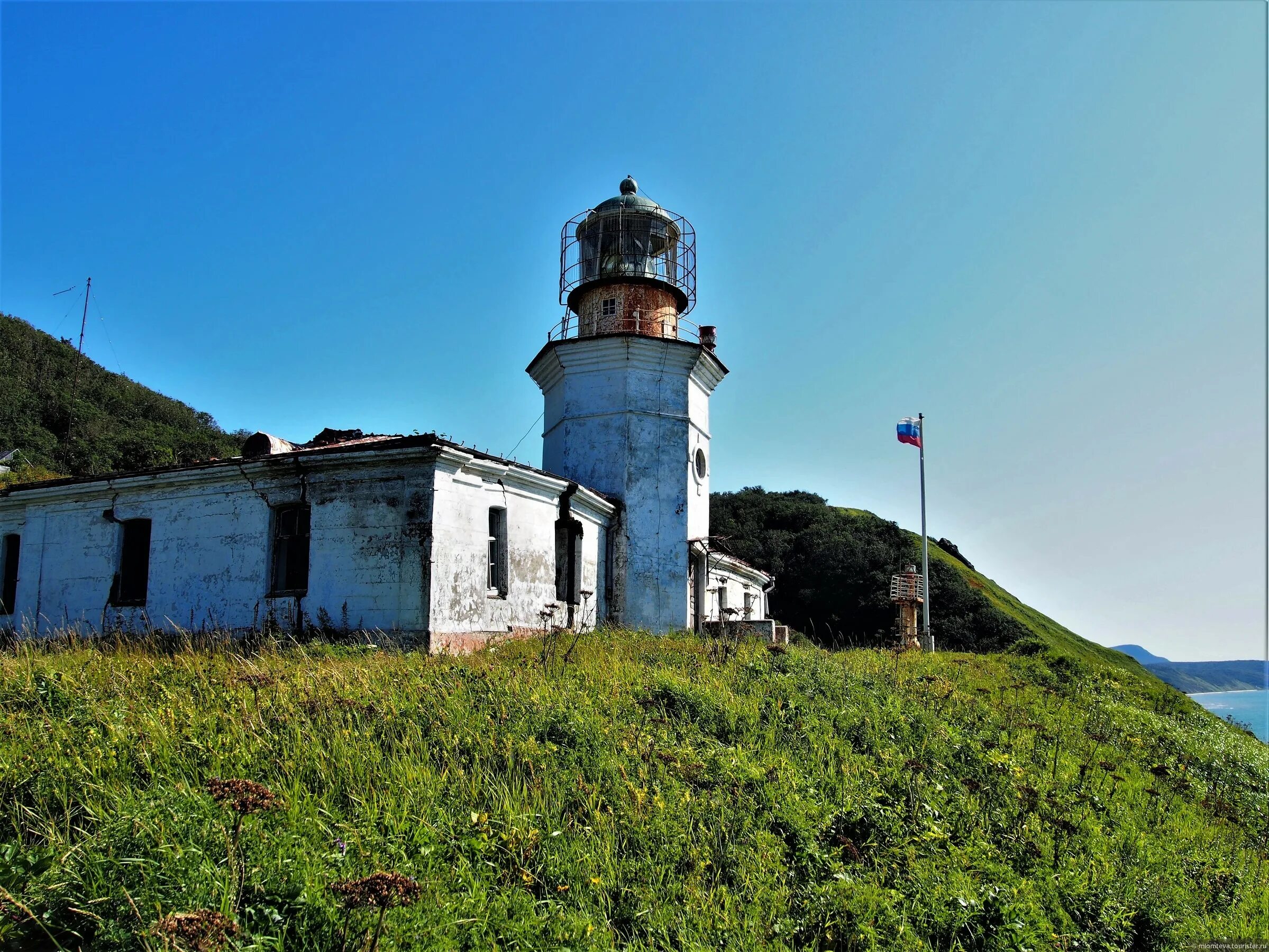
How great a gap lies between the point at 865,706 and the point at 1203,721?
413 inches

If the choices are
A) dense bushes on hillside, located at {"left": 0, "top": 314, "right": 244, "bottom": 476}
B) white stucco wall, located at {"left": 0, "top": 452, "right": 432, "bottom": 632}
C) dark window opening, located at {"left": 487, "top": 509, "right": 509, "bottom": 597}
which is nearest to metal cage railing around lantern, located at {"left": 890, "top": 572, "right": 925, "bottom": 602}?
dark window opening, located at {"left": 487, "top": 509, "right": 509, "bottom": 597}

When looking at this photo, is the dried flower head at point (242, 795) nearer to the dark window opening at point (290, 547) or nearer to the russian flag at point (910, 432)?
the dark window opening at point (290, 547)

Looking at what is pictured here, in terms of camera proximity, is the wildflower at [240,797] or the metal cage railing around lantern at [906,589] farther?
the metal cage railing around lantern at [906,589]

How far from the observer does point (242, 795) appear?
3.90 meters

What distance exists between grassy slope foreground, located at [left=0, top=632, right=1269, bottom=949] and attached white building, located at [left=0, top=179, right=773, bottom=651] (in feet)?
12.6

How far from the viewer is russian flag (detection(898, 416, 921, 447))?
23.8 metres

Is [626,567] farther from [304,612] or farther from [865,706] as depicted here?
[865,706]

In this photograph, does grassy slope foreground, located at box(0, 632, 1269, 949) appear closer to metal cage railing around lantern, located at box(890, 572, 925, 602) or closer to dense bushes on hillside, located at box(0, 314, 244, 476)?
metal cage railing around lantern, located at box(890, 572, 925, 602)

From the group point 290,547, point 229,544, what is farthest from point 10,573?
point 290,547

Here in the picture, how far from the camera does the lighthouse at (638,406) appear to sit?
17.6 m

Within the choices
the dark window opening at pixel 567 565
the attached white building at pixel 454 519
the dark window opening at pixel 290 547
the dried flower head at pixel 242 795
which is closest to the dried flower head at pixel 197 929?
the dried flower head at pixel 242 795

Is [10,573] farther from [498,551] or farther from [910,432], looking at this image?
[910,432]

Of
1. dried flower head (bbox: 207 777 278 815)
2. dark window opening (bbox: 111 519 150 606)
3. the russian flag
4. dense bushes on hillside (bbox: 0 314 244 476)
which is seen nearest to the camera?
dried flower head (bbox: 207 777 278 815)

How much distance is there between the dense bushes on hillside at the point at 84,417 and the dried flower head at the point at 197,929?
3039 centimetres
